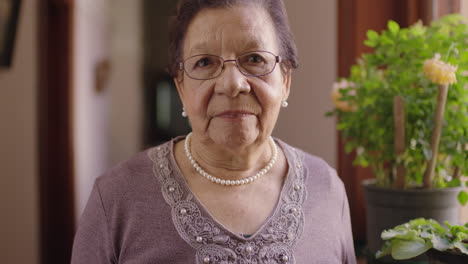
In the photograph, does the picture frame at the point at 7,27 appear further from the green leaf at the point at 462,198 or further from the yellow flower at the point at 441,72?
the green leaf at the point at 462,198

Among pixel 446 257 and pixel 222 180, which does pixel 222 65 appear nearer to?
pixel 222 180

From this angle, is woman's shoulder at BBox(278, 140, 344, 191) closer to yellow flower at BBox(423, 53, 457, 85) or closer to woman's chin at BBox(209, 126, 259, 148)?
woman's chin at BBox(209, 126, 259, 148)

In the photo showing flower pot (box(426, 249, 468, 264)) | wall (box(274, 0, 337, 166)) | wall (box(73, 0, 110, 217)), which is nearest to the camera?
flower pot (box(426, 249, 468, 264))

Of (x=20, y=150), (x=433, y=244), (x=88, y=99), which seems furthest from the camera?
(x=88, y=99)

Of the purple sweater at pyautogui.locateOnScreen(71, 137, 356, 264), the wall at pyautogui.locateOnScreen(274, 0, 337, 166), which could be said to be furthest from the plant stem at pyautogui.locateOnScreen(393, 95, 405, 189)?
the wall at pyautogui.locateOnScreen(274, 0, 337, 166)

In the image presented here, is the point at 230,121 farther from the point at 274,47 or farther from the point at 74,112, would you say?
the point at 74,112

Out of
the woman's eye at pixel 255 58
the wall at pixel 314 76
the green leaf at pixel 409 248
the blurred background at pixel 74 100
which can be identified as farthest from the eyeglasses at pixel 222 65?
the wall at pixel 314 76

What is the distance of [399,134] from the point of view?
1173mm

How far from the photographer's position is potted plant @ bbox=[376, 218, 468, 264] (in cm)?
88

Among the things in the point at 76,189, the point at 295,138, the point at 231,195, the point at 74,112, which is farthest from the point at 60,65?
the point at 231,195

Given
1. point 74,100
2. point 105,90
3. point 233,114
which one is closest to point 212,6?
point 233,114

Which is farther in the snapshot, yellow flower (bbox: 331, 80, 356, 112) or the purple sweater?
yellow flower (bbox: 331, 80, 356, 112)

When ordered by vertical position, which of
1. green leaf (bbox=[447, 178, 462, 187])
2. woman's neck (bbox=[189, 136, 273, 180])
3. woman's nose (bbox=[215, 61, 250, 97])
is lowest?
green leaf (bbox=[447, 178, 462, 187])

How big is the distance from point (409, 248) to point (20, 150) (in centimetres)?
247
